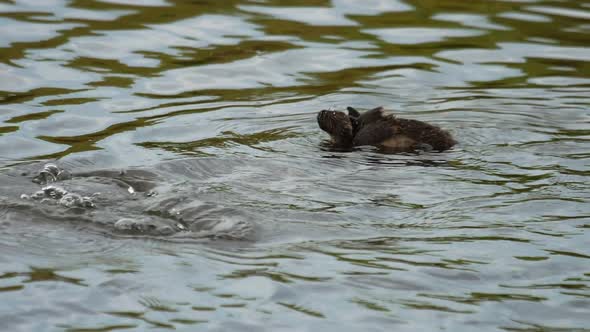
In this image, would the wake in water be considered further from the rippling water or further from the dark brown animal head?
the dark brown animal head

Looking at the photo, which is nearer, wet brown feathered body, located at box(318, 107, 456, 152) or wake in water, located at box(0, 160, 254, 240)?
wake in water, located at box(0, 160, 254, 240)

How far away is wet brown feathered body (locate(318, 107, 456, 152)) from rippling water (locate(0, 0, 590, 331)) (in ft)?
0.62

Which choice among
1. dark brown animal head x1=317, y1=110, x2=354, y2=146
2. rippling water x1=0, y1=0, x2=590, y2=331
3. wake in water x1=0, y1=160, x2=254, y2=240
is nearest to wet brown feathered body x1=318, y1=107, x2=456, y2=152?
dark brown animal head x1=317, y1=110, x2=354, y2=146

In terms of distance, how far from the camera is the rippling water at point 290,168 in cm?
582

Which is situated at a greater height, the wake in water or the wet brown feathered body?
the wet brown feathered body

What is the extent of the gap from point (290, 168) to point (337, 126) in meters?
1.23

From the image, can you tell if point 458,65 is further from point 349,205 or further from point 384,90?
point 349,205

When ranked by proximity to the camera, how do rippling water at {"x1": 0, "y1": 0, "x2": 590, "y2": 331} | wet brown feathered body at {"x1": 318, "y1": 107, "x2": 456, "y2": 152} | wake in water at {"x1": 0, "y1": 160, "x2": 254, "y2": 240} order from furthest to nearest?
1. wet brown feathered body at {"x1": 318, "y1": 107, "x2": 456, "y2": 152}
2. wake in water at {"x1": 0, "y1": 160, "x2": 254, "y2": 240}
3. rippling water at {"x1": 0, "y1": 0, "x2": 590, "y2": 331}

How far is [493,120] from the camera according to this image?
9.85 meters

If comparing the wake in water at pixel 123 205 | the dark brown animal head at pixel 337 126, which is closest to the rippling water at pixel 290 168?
the wake in water at pixel 123 205

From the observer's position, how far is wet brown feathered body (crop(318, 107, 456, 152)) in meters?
9.09

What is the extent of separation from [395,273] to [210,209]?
1.49 m

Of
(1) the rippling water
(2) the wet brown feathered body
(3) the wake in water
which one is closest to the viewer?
(1) the rippling water

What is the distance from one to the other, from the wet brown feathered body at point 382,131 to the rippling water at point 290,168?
0.62 ft
